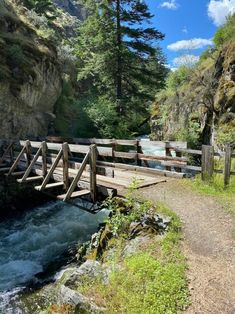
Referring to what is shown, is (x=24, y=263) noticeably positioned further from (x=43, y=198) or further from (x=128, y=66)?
(x=128, y=66)

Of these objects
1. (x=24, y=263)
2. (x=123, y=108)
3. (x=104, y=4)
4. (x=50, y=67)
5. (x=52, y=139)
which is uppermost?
(x=104, y=4)

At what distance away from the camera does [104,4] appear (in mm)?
23297

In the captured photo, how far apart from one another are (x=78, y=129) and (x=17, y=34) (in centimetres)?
696

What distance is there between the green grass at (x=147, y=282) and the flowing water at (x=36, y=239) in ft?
11.9

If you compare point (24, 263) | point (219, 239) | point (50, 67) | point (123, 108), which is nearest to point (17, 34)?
point (50, 67)

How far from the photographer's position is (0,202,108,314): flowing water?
380 inches

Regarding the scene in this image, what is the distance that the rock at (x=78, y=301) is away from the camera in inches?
201

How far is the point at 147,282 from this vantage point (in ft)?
17.4

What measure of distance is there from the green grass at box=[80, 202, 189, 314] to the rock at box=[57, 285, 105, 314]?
0.11 m

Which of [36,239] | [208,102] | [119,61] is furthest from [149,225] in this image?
[119,61]

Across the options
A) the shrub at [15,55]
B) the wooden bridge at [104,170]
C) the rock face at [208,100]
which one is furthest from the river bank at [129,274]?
the shrub at [15,55]

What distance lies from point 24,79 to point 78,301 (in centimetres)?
1551

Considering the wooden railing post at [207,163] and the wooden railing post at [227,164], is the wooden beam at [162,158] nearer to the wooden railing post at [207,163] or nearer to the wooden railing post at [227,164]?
the wooden railing post at [207,163]

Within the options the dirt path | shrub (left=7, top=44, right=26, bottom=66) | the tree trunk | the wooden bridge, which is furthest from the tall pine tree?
the dirt path
